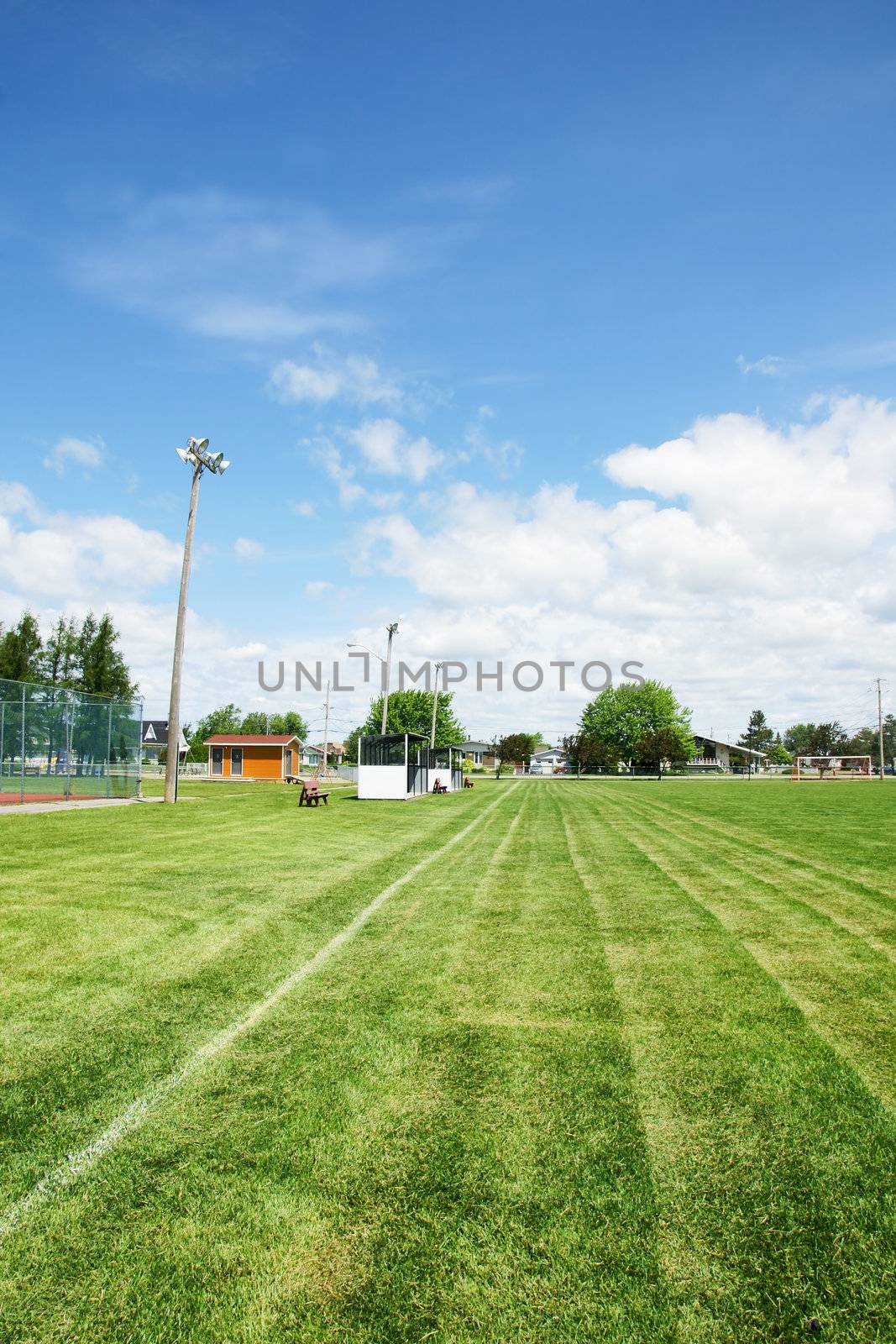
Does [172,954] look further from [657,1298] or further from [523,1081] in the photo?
[657,1298]

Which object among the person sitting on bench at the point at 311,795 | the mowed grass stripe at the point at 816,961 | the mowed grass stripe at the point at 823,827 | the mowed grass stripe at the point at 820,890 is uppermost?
the person sitting on bench at the point at 311,795

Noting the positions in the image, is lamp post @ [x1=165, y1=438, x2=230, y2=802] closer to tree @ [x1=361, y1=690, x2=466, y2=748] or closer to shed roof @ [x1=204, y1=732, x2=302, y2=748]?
shed roof @ [x1=204, y1=732, x2=302, y2=748]

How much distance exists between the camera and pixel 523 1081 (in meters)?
4.17

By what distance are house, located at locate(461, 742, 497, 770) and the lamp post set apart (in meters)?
97.2

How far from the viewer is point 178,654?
77.8 feet

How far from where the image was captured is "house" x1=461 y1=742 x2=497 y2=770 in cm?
12493

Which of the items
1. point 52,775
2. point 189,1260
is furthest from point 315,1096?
point 52,775

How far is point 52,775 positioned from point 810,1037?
22.9 meters

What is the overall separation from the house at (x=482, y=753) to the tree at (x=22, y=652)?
77281 millimetres

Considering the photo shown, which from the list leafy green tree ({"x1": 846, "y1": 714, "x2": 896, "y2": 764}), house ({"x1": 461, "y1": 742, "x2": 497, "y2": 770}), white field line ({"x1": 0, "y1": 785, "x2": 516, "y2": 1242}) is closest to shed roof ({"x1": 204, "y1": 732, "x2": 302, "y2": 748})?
white field line ({"x1": 0, "y1": 785, "x2": 516, "y2": 1242})

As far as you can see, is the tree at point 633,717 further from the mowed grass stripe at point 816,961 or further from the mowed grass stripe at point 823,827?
the mowed grass stripe at point 816,961

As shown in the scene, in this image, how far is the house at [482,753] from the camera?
12493 cm

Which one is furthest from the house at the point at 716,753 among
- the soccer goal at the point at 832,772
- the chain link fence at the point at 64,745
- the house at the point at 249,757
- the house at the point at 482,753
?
the chain link fence at the point at 64,745

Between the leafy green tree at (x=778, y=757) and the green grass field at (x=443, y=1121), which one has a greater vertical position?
the leafy green tree at (x=778, y=757)
